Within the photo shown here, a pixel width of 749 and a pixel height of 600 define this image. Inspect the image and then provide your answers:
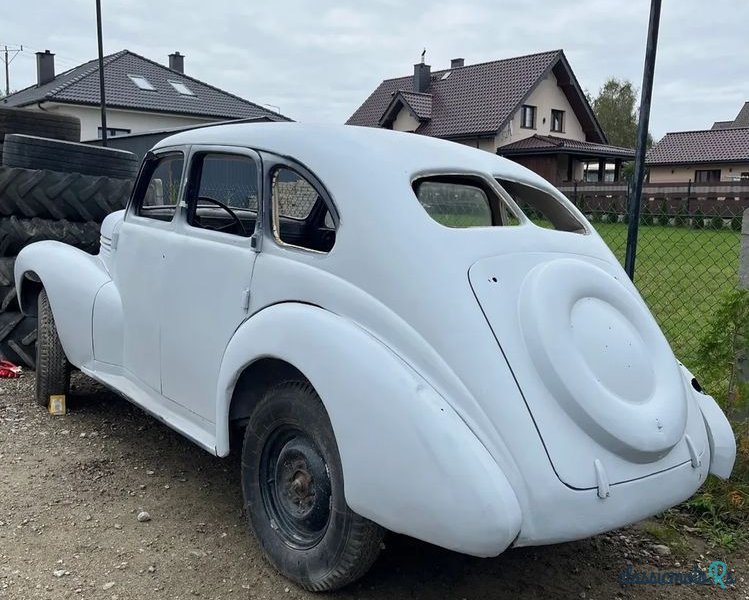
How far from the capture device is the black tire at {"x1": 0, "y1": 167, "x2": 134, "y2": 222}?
17.0ft

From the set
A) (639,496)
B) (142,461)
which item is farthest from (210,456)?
(639,496)

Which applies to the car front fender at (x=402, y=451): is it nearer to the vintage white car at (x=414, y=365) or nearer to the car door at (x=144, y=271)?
the vintage white car at (x=414, y=365)

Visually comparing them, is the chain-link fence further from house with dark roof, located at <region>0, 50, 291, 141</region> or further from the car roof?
house with dark roof, located at <region>0, 50, 291, 141</region>

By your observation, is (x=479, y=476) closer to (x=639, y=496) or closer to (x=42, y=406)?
(x=639, y=496)

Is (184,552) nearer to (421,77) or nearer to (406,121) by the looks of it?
(406,121)

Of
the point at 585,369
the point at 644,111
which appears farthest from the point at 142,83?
the point at 585,369

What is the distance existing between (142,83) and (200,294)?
99.8 feet

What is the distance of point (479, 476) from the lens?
2.10 metres

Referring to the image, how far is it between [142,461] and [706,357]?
9.88 feet

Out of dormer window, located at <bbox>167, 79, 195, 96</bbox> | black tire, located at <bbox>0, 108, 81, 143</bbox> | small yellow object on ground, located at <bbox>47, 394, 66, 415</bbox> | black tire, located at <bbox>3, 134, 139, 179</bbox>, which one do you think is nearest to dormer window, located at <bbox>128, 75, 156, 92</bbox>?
dormer window, located at <bbox>167, 79, 195, 96</bbox>

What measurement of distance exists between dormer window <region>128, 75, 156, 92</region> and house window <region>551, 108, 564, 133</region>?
1787cm

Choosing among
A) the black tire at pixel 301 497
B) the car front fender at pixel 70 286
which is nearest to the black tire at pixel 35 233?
the car front fender at pixel 70 286

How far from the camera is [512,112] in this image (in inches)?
1187

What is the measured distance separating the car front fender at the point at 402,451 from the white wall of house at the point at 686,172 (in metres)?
37.9
